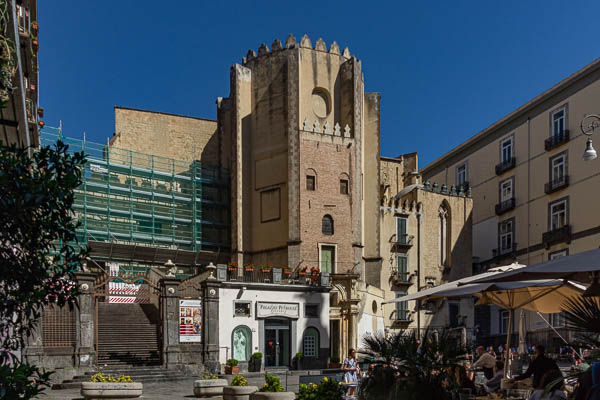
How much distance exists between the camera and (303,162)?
46.3 metres

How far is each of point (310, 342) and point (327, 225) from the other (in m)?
11.1

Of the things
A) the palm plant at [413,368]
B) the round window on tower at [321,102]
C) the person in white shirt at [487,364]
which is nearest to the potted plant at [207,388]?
the person in white shirt at [487,364]

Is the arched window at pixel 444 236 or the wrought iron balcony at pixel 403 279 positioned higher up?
the arched window at pixel 444 236

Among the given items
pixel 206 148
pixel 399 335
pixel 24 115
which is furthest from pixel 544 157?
pixel 399 335

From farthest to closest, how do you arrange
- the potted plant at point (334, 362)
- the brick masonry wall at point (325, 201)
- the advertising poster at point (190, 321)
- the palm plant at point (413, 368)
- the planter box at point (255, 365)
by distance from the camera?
the brick masonry wall at point (325, 201)
the potted plant at point (334, 362)
the planter box at point (255, 365)
the advertising poster at point (190, 321)
the palm plant at point (413, 368)

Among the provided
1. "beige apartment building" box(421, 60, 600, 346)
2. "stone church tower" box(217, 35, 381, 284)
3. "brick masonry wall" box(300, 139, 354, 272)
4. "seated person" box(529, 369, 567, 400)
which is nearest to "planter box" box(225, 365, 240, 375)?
"stone church tower" box(217, 35, 381, 284)

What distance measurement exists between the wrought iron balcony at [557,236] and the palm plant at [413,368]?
36.8 meters

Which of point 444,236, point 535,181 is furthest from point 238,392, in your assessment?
point 444,236

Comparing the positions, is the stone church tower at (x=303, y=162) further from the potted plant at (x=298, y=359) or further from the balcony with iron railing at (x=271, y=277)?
the potted plant at (x=298, y=359)

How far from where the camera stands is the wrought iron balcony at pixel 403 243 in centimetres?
4975

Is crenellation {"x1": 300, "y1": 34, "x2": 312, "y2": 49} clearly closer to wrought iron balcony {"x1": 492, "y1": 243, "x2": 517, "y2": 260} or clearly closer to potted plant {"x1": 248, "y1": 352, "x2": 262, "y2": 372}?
wrought iron balcony {"x1": 492, "y1": 243, "x2": 517, "y2": 260}

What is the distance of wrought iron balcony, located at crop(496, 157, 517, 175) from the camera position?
49094mm

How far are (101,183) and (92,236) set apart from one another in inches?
135

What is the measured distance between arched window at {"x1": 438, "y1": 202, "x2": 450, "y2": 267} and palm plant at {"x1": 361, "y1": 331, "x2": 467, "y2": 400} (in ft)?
146
